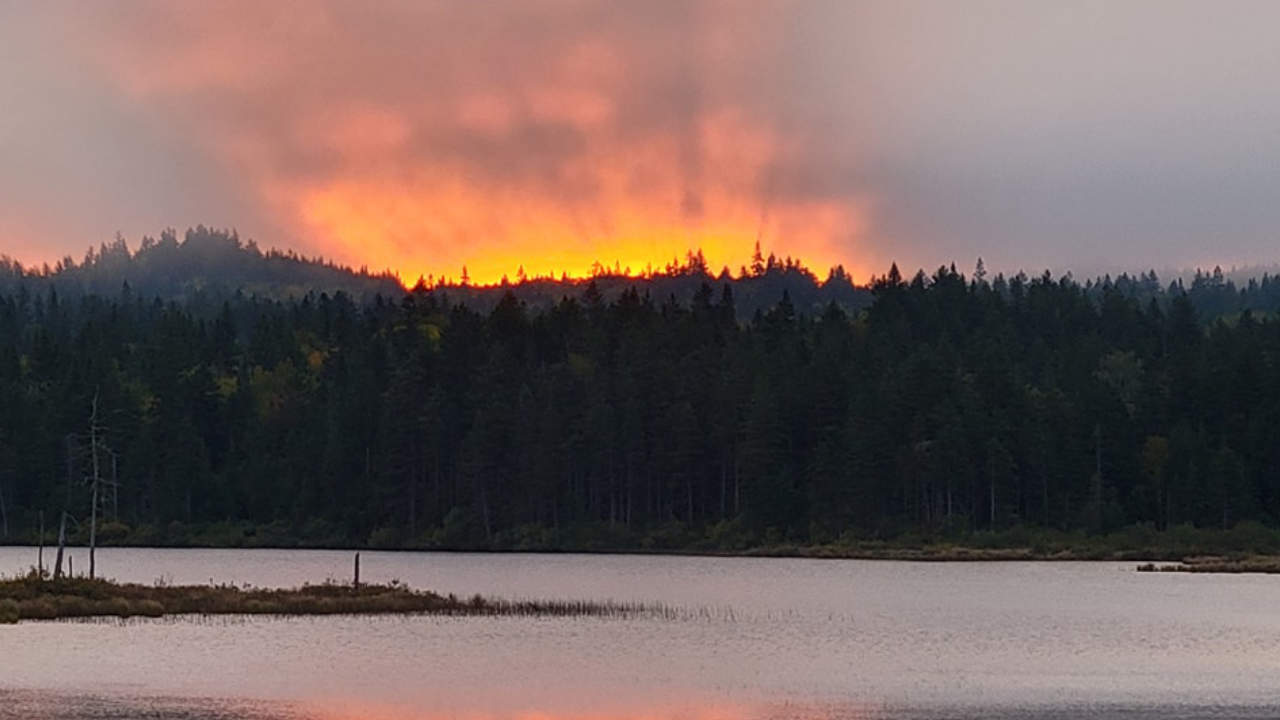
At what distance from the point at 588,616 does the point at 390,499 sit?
3945 inches

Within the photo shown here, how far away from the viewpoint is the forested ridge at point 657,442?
154m

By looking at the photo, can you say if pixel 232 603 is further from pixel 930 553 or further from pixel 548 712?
pixel 930 553

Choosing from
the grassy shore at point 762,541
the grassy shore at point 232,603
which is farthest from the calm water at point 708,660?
the grassy shore at point 762,541

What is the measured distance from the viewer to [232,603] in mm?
72500

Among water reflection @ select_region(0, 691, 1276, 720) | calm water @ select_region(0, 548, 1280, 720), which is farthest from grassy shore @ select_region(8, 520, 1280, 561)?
water reflection @ select_region(0, 691, 1276, 720)

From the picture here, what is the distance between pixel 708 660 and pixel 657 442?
107 metres

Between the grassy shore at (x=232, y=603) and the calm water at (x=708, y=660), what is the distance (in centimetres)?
248

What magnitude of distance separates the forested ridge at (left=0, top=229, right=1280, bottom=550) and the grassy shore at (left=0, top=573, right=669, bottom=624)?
75.5m

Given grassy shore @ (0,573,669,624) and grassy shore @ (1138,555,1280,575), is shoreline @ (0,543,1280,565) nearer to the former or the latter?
grassy shore @ (1138,555,1280,575)

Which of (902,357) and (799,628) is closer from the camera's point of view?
(799,628)

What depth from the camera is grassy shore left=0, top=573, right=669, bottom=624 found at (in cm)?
6812

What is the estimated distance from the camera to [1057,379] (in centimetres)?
18175

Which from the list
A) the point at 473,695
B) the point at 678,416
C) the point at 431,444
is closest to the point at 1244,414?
the point at 678,416

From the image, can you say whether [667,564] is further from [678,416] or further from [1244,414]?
[1244,414]
